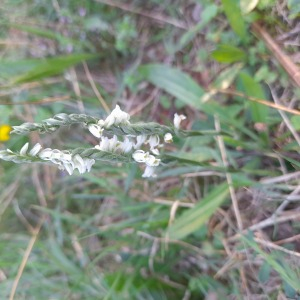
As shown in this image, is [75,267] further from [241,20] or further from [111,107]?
[241,20]

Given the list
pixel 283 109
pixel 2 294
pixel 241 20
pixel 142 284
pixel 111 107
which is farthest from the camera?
pixel 111 107

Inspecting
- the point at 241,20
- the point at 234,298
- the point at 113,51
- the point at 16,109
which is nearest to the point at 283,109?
the point at 241,20

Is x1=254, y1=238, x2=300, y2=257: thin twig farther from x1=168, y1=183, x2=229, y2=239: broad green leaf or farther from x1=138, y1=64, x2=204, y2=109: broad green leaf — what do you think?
x1=138, y1=64, x2=204, y2=109: broad green leaf

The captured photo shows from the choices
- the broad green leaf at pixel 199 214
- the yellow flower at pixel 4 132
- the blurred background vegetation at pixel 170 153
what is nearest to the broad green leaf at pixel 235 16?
the blurred background vegetation at pixel 170 153

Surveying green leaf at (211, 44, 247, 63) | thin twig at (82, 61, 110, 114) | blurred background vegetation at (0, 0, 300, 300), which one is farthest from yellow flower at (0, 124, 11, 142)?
green leaf at (211, 44, 247, 63)

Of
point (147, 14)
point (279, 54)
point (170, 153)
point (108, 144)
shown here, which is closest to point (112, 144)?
point (108, 144)

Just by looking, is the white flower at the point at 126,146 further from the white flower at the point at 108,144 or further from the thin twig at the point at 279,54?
the thin twig at the point at 279,54
